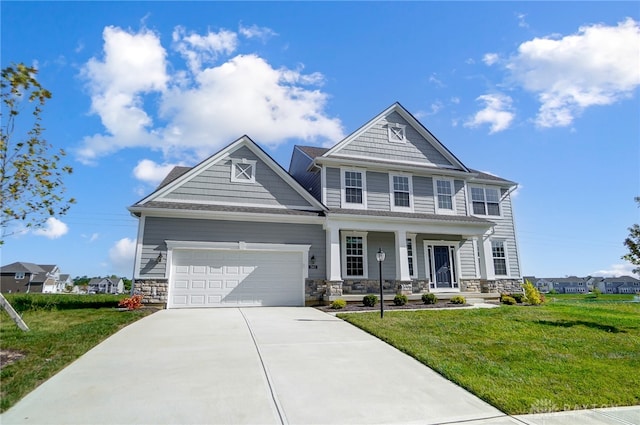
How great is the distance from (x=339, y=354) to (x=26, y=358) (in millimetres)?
5053

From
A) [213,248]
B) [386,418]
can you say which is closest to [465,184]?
[213,248]

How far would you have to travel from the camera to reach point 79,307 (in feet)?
39.3

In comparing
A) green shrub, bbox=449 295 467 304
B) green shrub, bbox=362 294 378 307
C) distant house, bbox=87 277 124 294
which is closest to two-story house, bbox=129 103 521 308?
green shrub, bbox=362 294 378 307

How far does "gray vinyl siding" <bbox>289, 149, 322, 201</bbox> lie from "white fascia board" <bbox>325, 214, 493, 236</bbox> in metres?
1.86

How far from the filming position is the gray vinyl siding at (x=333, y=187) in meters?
15.0

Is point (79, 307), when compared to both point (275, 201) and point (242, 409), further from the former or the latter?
point (242, 409)

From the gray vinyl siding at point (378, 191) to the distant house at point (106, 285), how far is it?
74.5 m

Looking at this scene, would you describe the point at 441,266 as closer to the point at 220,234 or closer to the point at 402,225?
the point at 402,225

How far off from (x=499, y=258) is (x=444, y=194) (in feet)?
16.6

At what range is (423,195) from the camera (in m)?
16.6

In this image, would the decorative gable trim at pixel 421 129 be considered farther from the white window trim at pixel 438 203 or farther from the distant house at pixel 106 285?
the distant house at pixel 106 285

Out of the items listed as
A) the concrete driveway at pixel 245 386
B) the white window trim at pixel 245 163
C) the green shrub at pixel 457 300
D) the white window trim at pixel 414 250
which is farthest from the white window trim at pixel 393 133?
the concrete driveway at pixel 245 386

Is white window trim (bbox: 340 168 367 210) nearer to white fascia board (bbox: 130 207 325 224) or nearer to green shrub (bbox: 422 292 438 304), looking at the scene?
white fascia board (bbox: 130 207 325 224)

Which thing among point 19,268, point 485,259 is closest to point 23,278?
point 19,268
